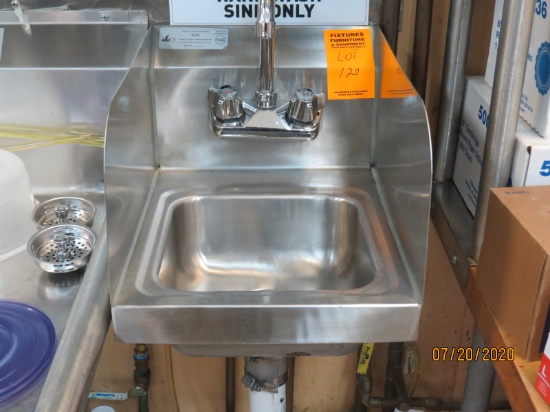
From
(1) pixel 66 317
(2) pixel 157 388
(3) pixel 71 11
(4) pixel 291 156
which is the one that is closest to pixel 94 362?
(1) pixel 66 317

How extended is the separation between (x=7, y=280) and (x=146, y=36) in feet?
1.69

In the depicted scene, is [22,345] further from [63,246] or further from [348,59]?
[348,59]

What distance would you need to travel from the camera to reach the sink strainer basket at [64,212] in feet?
3.80

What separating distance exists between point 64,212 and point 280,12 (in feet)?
1.85

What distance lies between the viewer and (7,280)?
104cm

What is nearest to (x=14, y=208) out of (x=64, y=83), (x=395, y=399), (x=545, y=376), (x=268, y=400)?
(x=64, y=83)

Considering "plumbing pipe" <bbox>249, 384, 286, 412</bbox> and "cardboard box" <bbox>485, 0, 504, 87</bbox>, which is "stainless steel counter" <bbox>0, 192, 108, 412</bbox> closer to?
"plumbing pipe" <bbox>249, 384, 286, 412</bbox>

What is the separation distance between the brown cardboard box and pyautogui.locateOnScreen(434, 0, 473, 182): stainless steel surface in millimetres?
333

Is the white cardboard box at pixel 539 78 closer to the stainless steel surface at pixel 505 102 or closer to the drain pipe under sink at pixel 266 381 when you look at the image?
the stainless steel surface at pixel 505 102

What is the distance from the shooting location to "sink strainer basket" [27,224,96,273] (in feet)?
3.38

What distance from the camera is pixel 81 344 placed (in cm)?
85

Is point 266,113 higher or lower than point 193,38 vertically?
lower

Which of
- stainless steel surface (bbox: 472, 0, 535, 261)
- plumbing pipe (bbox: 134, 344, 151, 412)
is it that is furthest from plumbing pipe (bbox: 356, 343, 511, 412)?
stainless steel surface (bbox: 472, 0, 535, 261)

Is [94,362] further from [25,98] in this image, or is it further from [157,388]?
[157,388]
